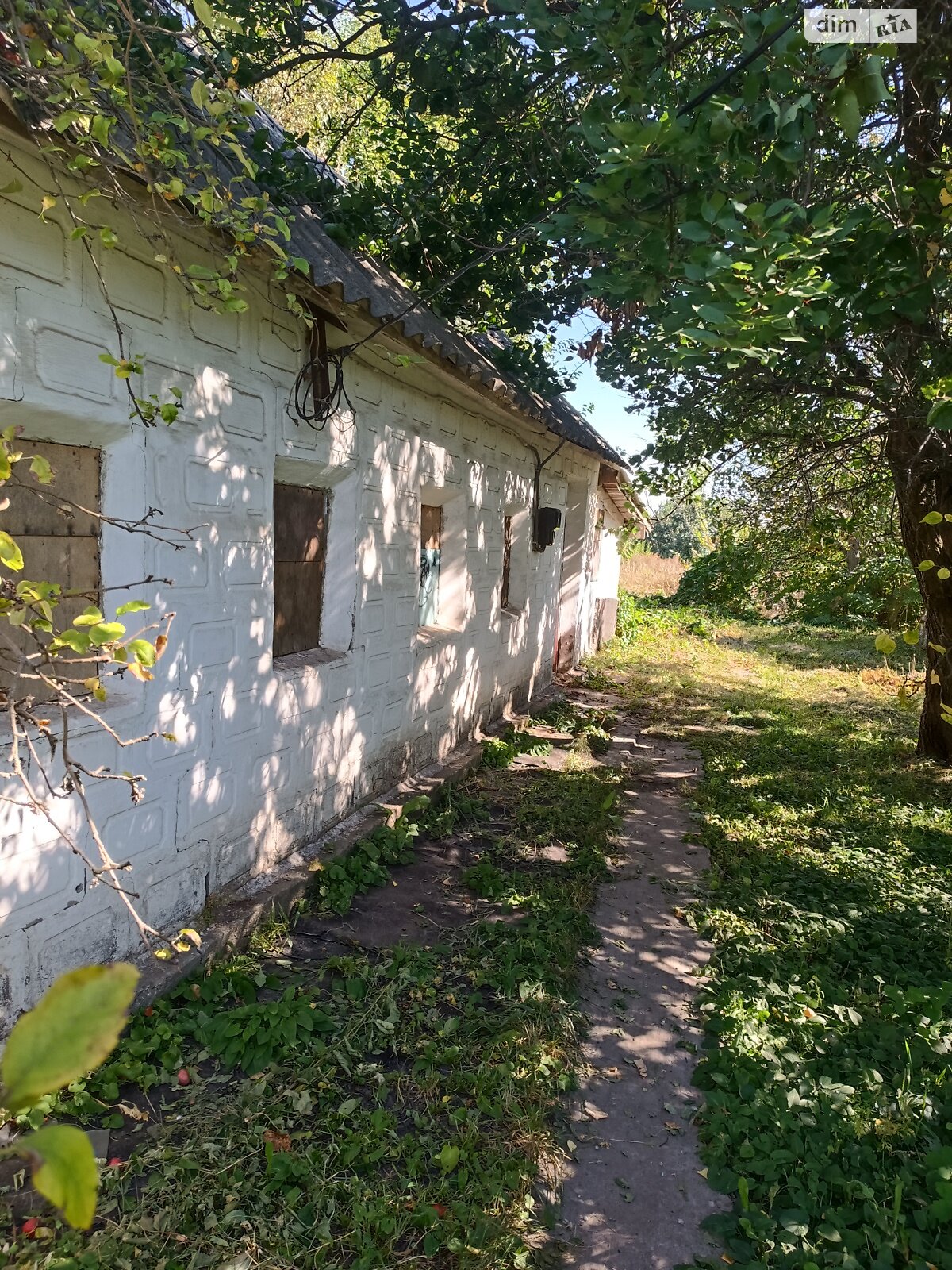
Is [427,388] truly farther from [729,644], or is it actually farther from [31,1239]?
[729,644]

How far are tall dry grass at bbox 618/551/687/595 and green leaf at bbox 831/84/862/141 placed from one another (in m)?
22.6

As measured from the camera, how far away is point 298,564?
454cm

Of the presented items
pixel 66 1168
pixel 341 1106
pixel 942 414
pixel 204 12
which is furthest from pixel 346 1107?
pixel 204 12

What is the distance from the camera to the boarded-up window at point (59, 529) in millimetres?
2816

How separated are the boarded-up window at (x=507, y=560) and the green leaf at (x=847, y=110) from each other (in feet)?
19.9

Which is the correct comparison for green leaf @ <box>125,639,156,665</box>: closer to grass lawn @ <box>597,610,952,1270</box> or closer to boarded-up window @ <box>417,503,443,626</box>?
grass lawn @ <box>597,610,952,1270</box>

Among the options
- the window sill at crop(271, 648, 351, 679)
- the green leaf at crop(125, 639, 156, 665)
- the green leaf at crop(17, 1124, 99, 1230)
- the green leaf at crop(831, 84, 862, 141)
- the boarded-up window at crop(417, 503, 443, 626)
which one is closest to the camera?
the green leaf at crop(17, 1124, 99, 1230)

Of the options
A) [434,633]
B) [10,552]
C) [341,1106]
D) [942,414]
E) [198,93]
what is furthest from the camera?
[434,633]

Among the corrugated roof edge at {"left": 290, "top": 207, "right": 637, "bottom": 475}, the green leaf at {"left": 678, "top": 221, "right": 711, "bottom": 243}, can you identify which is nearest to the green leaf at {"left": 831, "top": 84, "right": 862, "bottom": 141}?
Answer: the green leaf at {"left": 678, "top": 221, "right": 711, "bottom": 243}

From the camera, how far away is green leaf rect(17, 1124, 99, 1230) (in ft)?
1.84

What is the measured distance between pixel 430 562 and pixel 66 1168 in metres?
6.04

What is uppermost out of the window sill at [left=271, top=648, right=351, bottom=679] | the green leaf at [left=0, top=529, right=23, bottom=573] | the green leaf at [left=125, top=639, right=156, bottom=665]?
the green leaf at [left=0, top=529, right=23, bottom=573]

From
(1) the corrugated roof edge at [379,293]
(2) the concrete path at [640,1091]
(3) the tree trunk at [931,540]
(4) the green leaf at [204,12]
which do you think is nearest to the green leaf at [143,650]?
(1) the corrugated roof edge at [379,293]

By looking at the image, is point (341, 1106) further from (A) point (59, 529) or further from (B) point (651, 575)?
(B) point (651, 575)
